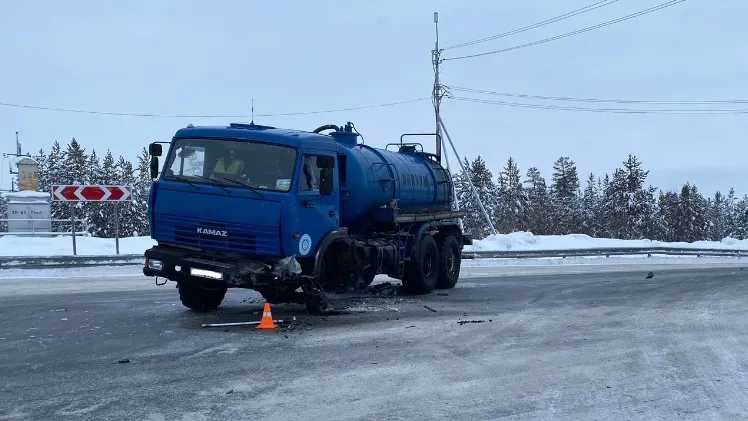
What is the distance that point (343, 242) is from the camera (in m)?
12.0

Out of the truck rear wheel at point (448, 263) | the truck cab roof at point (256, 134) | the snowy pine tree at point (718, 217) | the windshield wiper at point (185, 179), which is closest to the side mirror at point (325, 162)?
the truck cab roof at point (256, 134)

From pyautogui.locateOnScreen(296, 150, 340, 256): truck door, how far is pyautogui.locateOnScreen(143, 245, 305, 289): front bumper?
1.32 feet

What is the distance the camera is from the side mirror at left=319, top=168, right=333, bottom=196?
11367 millimetres

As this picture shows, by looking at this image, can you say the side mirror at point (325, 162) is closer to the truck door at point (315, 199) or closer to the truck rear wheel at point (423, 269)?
the truck door at point (315, 199)

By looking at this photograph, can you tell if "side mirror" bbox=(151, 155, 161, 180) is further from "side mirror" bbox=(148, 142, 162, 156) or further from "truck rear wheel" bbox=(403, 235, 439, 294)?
"truck rear wheel" bbox=(403, 235, 439, 294)

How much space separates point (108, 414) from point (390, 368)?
288 centimetres

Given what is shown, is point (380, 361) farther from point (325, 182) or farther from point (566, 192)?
point (566, 192)

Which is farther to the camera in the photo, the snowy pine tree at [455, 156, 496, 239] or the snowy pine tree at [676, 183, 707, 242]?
the snowy pine tree at [676, 183, 707, 242]

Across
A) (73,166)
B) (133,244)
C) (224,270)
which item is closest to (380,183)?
(224,270)

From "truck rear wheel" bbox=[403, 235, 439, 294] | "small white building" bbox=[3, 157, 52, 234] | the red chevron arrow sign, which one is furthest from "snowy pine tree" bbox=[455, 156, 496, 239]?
"truck rear wheel" bbox=[403, 235, 439, 294]

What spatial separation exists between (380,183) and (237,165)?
4075mm

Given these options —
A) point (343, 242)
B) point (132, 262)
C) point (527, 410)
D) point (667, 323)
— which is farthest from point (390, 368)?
point (132, 262)

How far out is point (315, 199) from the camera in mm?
11250

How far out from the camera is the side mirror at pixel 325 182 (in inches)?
448
